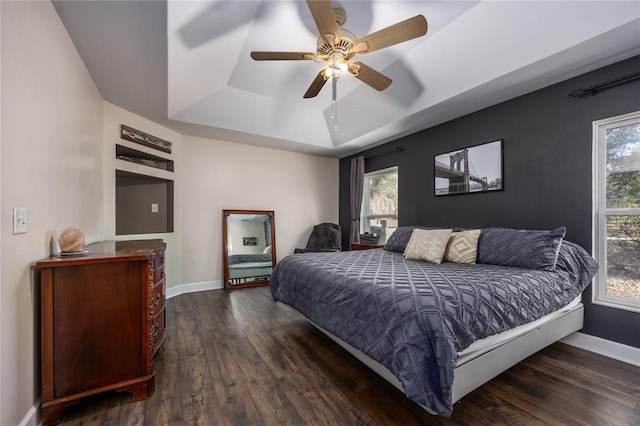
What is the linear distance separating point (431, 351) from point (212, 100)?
3.50 meters

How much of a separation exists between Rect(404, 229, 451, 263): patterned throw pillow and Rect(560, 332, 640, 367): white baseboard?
4.37ft

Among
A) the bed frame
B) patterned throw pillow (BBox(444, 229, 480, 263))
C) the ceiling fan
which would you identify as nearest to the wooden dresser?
the bed frame

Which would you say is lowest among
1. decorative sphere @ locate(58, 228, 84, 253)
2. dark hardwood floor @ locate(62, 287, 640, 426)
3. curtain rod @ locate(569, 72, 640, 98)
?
dark hardwood floor @ locate(62, 287, 640, 426)

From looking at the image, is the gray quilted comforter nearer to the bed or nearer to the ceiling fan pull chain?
the ceiling fan pull chain

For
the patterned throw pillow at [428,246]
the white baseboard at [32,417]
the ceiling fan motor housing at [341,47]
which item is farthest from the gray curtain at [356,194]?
the white baseboard at [32,417]

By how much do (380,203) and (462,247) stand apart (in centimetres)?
227

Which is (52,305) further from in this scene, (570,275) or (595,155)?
(595,155)

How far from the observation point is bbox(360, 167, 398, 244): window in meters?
4.59

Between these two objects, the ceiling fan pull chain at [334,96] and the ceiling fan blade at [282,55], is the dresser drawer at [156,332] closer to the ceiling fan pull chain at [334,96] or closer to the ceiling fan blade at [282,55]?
the ceiling fan blade at [282,55]

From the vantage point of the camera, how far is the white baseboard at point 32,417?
135 cm

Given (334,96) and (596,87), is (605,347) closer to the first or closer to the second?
(596,87)

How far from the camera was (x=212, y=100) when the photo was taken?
3434 millimetres

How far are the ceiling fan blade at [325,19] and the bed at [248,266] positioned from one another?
3.52m

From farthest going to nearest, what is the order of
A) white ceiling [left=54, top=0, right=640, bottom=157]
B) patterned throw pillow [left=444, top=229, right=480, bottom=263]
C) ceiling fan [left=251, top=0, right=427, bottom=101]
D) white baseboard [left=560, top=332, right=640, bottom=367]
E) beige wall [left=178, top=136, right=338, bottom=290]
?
beige wall [left=178, top=136, right=338, bottom=290] < patterned throw pillow [left=444, top=229, right=480, bottom=263] < white baseboard [left=560, top=332, right=640, bottom=367] < white ceiling [left=54, top=0, right=640, bottom=157] < ceiling fan [left=251, top=0, right=427, bottom=101]
